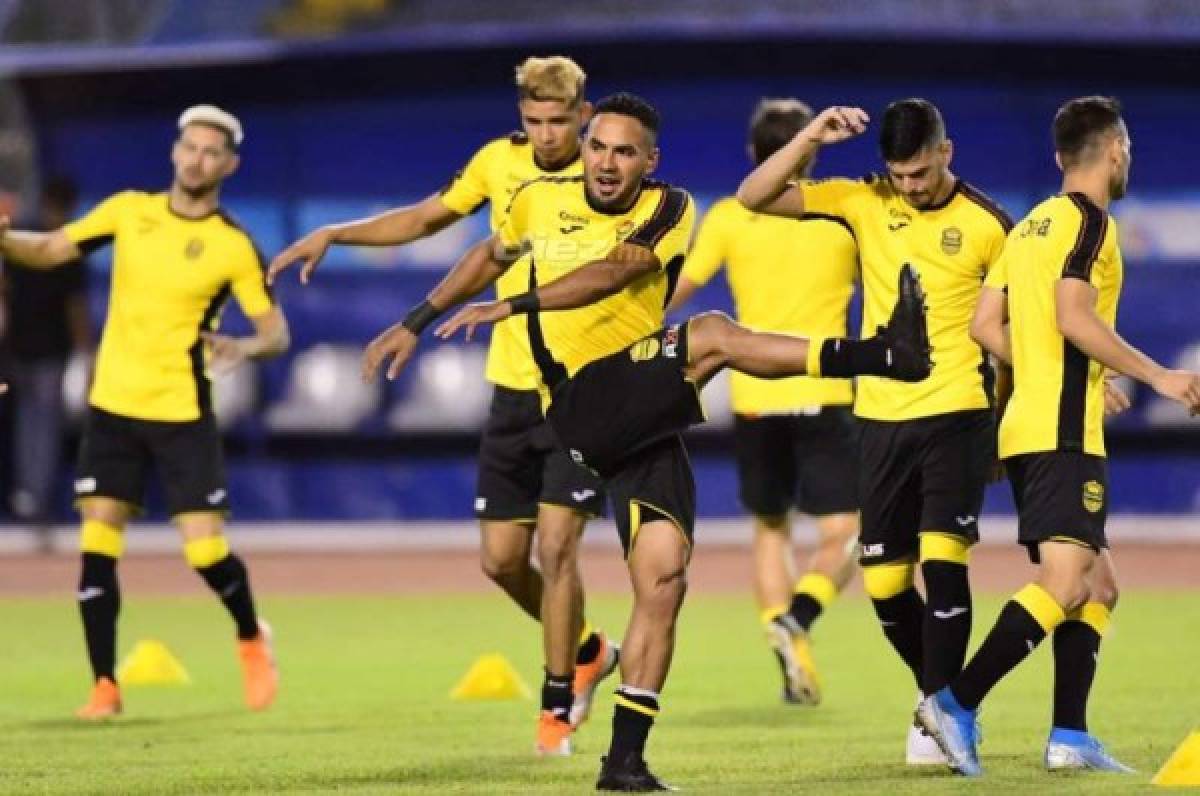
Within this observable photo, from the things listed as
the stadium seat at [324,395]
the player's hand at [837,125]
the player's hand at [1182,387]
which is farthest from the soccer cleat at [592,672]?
the stadium seat at [324,395]

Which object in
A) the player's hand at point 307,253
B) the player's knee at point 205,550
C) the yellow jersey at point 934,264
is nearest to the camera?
the yellow jersey at point 934,264

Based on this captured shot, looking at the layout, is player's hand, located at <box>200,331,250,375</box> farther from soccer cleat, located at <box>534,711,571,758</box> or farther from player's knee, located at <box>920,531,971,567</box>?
player's knee, located at <box>920,531,971,567</box>

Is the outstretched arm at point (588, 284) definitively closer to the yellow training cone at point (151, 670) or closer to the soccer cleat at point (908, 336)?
the soccer cleat at point (908, 336)

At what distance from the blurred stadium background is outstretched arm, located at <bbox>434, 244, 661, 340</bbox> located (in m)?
14.9

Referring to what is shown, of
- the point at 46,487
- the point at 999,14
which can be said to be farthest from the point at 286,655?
the point at 999,14

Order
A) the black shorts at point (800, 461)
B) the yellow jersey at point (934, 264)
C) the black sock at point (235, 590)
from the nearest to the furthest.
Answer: the yellow jersey at point (934, 264)
the black sock at point (235, 590)
the black shorts at point (800, 461)

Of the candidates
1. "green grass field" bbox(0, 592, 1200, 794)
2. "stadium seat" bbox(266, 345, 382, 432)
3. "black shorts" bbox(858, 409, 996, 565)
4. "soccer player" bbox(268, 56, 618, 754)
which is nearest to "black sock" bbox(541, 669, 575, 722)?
"soccer player" bbox(268, 56, 618, 754)

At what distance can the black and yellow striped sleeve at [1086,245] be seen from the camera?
9492 mm

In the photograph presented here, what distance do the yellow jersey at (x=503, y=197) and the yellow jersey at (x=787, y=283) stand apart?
1.65m

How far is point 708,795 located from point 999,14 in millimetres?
15379

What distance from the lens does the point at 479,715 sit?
1227 cm

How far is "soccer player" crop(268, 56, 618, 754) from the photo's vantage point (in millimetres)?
10984

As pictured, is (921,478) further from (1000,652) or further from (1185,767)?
(1185,767)

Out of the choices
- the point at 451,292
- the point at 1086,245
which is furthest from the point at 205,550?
the point at 1086,245
